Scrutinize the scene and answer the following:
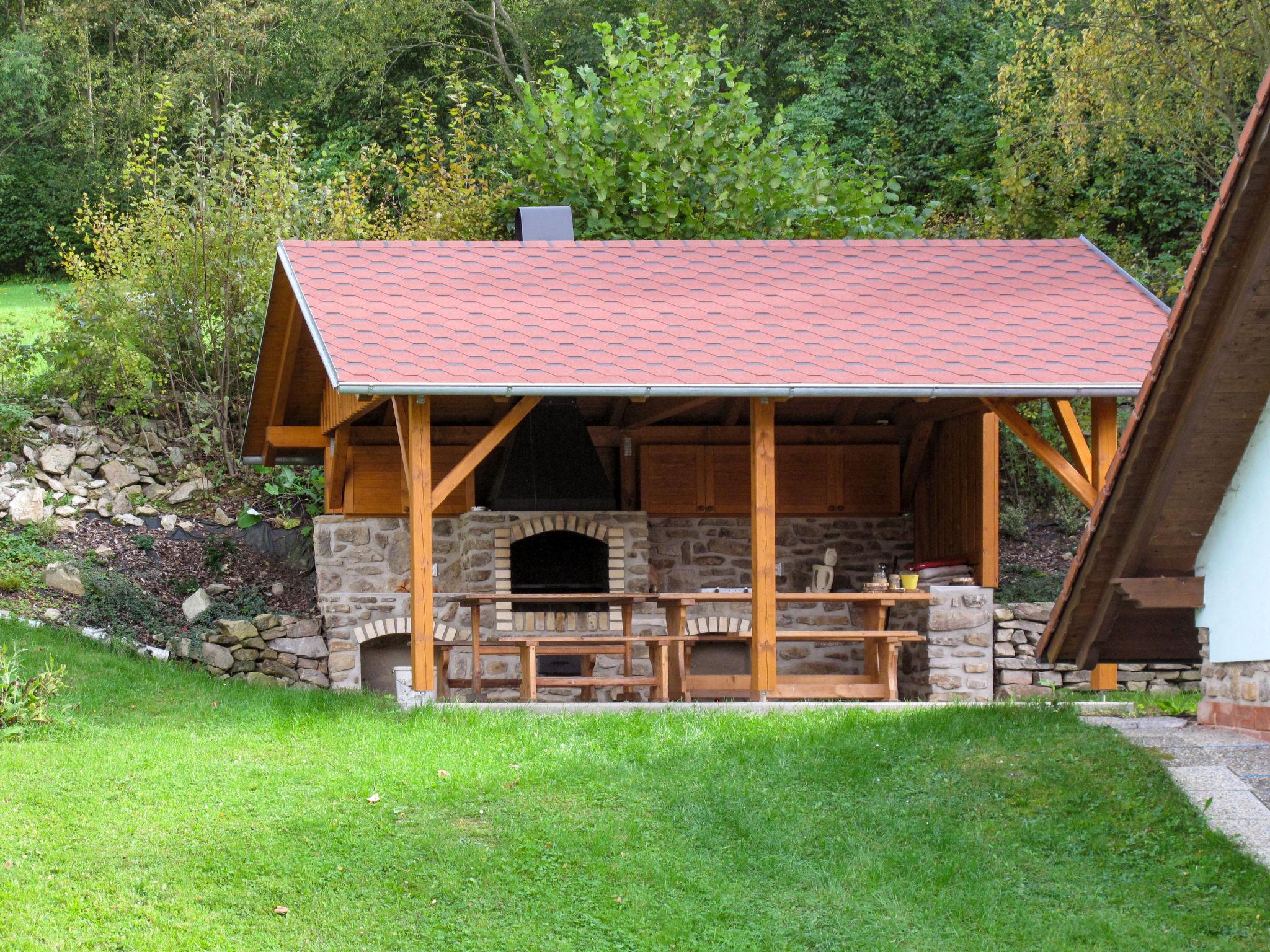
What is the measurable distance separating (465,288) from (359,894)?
20.6ft

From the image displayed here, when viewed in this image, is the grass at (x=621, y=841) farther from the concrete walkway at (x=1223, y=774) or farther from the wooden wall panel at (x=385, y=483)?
the wooden wall panel at (x=385, y=483)

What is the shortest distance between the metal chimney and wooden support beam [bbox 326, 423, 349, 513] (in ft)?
9.02

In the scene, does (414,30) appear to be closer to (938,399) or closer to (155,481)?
(155,481)

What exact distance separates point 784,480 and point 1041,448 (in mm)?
3913

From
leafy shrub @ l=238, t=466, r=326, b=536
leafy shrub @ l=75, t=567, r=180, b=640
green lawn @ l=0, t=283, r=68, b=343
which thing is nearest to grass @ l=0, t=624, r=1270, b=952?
leafy shrub @ l=75, t=567, r=180, b=640

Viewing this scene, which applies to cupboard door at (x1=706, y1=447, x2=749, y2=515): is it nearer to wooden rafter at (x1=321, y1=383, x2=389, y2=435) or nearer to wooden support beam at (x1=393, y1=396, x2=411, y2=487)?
wooden rafter at (x1=321, y1=383, x2=389, y2=435)

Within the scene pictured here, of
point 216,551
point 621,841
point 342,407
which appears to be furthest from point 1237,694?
point 216,551

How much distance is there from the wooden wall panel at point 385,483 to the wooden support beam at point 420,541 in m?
3.53

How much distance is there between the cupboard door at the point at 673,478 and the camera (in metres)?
13.9

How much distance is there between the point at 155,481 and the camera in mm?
16172

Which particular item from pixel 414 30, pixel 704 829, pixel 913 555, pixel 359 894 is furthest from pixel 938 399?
pixel 414 30

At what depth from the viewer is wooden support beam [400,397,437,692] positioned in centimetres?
995

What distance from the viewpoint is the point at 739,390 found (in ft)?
32.3

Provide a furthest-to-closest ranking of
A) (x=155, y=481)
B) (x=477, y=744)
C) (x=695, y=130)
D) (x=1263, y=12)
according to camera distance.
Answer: (x=695, y=130) < (x=155, y=481) < (x=1263, y=12) < (x=477, y=744)
